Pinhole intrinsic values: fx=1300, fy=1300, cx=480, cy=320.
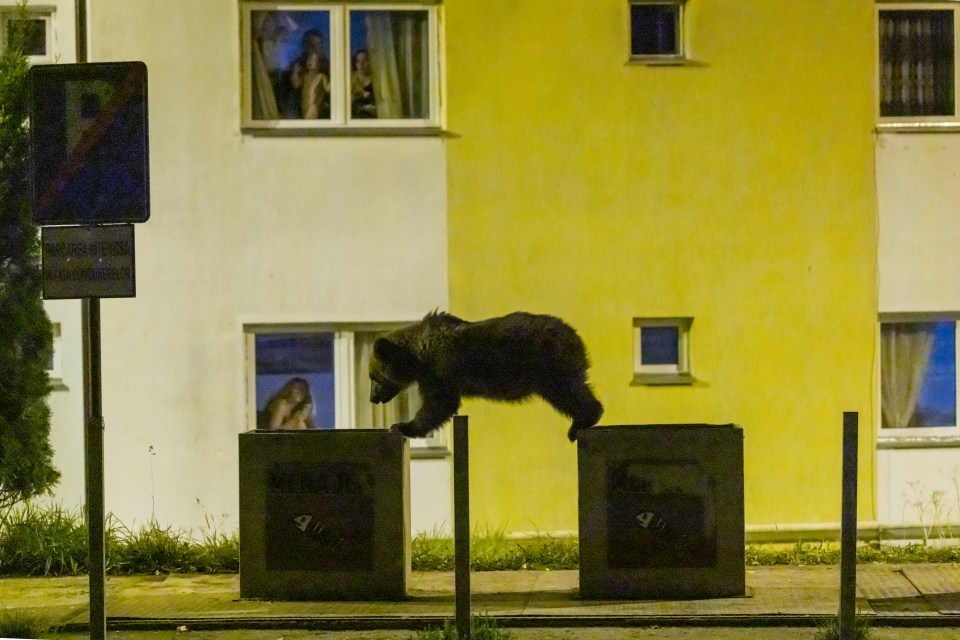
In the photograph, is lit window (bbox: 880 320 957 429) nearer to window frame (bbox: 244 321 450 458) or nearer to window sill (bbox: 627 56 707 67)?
window sill (bbox: 627 56 707 67)

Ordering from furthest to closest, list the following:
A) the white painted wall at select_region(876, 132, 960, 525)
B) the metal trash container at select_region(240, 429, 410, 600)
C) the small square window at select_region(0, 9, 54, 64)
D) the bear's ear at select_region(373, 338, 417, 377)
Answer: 1. the white painted wall at select_region(876, 132, 960, 525)
2. the small square window at select_region(0, 9, 54, 64)
3. the bear's ear at select_region(373, 338, 417, 377)
4. the metal trash container at select_region(240, 429, 410, 600)

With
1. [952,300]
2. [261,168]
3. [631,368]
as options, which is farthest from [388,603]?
[952,300]

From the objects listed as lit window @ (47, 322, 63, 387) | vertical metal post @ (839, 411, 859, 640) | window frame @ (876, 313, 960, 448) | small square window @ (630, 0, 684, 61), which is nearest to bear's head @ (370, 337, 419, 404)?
vertical metal post @ (839, 411, 859, 640)

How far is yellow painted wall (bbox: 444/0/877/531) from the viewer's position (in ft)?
31.4

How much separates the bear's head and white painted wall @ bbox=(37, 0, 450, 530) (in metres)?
1.68

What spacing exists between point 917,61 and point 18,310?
6747mm

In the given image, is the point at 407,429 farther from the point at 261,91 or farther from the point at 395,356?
the point at 261,91

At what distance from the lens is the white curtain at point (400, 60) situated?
9727 mm

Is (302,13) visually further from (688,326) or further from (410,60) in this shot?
(688,326)

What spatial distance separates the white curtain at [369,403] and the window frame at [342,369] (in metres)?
0.04

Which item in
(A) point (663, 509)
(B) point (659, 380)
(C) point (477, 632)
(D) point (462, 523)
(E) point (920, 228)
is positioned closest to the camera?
(D) point (462, 523)

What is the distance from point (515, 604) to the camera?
730cm

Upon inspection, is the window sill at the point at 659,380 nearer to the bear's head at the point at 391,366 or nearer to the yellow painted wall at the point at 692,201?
the yellow painted wall at the point at 692,201

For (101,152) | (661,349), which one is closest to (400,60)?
(661,349)
